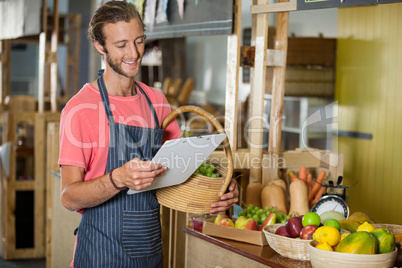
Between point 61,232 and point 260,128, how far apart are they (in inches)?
72.2

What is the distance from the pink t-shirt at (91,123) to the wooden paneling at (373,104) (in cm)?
308

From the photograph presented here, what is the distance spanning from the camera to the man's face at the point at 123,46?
1.91m

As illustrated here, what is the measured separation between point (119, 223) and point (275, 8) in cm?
147

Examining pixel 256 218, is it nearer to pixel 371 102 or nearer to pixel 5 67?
pixel 371 102

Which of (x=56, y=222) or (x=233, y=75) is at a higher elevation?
(x=233, y=75)

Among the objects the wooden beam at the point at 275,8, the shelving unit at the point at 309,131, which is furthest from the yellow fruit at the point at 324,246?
the shelving unit at the point at 309,131

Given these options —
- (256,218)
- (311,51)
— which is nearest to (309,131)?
(311,51)

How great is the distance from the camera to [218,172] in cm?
223

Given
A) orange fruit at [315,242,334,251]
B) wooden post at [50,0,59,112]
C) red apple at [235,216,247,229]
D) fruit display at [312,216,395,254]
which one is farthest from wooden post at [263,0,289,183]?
wooden post at [50,0,59,112]

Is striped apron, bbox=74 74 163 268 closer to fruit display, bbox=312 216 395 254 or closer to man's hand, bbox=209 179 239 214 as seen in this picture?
man's hand, bbox=209 179 239 214

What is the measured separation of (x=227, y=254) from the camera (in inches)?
90.4

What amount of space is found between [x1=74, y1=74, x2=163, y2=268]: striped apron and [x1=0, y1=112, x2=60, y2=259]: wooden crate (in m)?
3.10

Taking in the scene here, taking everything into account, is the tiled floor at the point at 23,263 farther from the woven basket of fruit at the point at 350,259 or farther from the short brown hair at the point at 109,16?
the woven basket of fruit at the point at 350,259

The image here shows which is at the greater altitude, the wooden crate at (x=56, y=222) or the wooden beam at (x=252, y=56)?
the wooden beam at (x=252, y=56)
